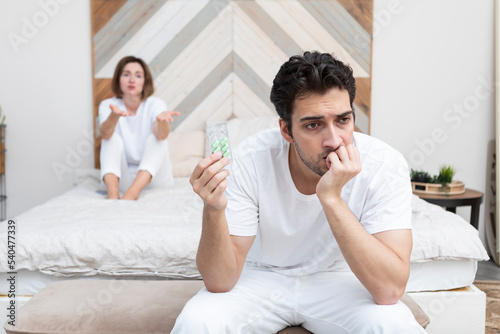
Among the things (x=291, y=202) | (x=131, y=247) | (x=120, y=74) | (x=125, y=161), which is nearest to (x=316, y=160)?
(x=291, y=202)

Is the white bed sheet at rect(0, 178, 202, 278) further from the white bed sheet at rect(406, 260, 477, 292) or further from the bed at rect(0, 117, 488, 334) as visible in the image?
the white bed sheet at rect(406, 260, 477, 292)

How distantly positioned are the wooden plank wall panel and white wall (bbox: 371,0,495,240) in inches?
5.7

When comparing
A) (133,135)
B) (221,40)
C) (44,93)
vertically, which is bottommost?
(133,135)

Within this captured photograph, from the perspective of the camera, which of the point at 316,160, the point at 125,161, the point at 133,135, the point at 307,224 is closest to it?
the point at 316,160

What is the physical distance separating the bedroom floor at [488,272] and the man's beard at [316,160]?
6.27 ft

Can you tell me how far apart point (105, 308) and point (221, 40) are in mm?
2474

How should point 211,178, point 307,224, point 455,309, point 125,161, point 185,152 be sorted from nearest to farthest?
point 211,178
point 307,224
point 455,309
point 125,161
point 185,152

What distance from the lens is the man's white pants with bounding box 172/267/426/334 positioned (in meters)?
1.21

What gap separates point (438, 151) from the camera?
3.57m

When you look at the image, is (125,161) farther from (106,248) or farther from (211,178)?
(211,178)

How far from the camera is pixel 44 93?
141 inches

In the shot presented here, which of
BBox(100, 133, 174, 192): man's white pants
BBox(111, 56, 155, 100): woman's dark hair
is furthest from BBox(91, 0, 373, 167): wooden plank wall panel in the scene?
BBox(100, 133, 174, 192): man's white pants

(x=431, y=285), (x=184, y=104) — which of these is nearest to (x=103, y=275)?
(x=431, y=285)

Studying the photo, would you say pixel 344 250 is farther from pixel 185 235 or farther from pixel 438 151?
pixel 438 151
